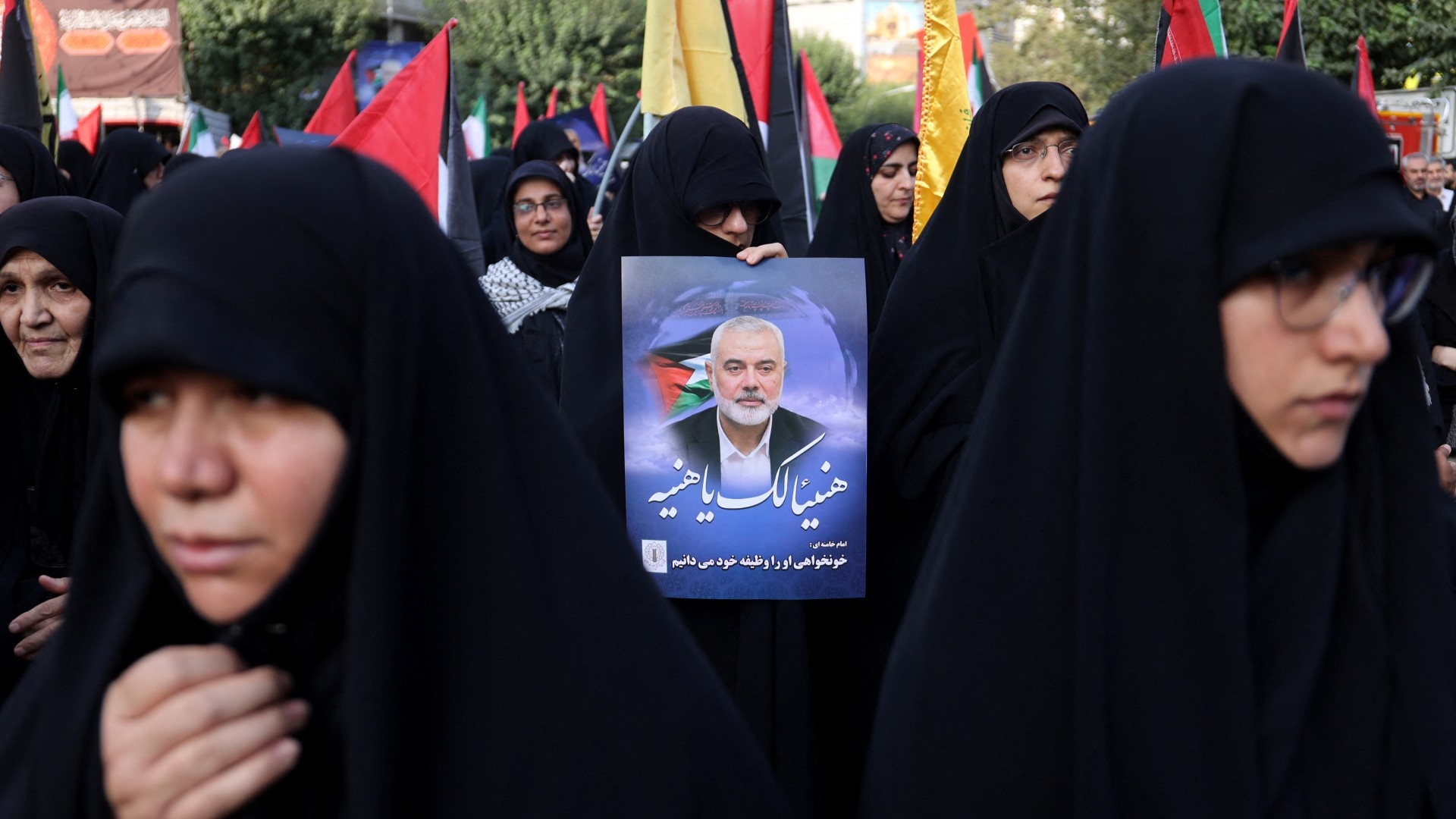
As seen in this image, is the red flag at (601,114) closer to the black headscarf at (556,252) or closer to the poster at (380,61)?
the black headscarf at (556,252)

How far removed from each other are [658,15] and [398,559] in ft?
15.3

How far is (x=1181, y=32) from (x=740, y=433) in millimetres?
3460

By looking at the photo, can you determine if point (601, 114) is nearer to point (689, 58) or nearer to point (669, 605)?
point (689, 58)

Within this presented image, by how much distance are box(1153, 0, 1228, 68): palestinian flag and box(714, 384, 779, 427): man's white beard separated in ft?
10.6

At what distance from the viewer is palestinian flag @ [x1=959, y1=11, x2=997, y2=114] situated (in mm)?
10703


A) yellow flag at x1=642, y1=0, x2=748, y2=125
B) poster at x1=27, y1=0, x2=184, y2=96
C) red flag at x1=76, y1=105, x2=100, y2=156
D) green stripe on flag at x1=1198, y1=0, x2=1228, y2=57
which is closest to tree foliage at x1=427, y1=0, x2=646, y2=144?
poster at x1=27, y1=0, x2=184, y2=96

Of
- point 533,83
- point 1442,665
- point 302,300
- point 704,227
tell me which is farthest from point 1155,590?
point 533,83

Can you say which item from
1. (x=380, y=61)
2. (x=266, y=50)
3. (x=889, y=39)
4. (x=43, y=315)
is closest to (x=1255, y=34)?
(x=380, y=61)

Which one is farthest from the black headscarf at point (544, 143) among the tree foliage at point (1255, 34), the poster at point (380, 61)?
the poster at point (380, 61)

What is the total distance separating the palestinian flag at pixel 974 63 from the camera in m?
10.7

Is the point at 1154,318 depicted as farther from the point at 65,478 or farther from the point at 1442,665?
the point at 65,478

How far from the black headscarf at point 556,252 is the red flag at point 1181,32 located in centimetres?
263

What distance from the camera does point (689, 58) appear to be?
5.75 metres

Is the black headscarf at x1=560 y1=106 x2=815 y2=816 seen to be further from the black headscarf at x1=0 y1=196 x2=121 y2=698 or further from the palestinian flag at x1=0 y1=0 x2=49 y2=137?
the palestinian flag at x1=0 y1=0 x2=49 y2=137
